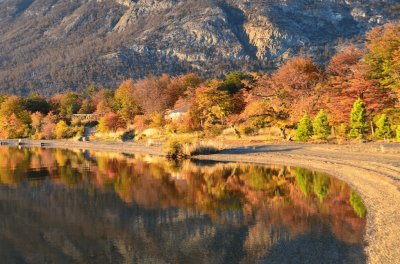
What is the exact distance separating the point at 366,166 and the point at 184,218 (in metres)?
14.3

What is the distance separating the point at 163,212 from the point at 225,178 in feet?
31.3

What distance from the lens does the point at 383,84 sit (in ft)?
145

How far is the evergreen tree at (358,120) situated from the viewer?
40.8 metres

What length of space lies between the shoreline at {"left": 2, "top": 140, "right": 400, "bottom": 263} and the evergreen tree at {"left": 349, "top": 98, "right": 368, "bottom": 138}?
3400mm

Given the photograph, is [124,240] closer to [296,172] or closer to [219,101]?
[296,172]

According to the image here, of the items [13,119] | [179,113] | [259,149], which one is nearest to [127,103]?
[179,113]

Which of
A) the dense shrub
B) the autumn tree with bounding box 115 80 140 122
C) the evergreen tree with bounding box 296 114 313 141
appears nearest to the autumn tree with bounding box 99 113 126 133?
the autumn tree with bounding box 115 80 140 122

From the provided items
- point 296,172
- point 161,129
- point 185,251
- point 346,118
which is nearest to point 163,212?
point 185,251

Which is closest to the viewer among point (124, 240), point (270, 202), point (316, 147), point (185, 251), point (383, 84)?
point (185, 251)

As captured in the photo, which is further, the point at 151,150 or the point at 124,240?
the point at 151,150

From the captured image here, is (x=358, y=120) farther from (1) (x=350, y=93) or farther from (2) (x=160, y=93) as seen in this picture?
(2) (x=160, y=93)

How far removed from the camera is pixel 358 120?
Answer: 40812 mm

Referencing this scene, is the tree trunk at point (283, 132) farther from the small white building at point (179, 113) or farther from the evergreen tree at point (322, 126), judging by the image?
the small white building at point (179, 113)

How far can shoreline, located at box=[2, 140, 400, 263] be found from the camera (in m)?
14.3
